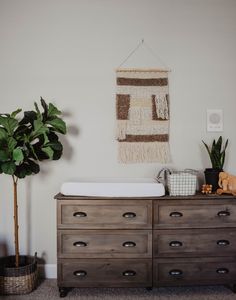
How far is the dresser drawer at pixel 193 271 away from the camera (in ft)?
7.73

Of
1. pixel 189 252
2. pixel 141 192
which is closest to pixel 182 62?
pixel 141 192

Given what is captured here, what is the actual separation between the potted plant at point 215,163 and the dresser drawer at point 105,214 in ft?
2.01

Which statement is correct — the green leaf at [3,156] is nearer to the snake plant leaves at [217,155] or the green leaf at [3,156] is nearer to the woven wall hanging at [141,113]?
the woven wall hanging at [141,113]

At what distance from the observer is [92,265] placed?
7.64 ft

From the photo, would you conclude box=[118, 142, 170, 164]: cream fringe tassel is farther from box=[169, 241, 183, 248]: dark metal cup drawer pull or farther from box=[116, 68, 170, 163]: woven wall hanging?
box=[169, 241, 183, 248]: dark metal cup drawer pull

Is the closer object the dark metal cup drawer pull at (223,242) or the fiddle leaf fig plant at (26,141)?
the fiddle leaf fig plant at (26,141)

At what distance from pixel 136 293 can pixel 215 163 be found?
1297 millimetres

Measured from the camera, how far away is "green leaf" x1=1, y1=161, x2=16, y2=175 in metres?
2.19

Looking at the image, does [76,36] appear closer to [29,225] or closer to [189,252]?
[29,225]

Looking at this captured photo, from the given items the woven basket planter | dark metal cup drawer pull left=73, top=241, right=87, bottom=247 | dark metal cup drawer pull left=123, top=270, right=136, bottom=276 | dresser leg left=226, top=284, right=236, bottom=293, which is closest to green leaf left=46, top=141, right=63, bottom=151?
dark metal cup drawer pull left=73, top=241, right=87, bottom=247

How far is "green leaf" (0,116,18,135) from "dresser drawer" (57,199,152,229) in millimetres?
691

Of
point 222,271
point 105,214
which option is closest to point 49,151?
point 105,214

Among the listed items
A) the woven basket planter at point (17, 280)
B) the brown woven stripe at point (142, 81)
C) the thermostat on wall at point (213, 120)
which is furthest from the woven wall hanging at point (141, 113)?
the woven basket planter at point (17, 280)

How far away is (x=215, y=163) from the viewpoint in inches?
102
